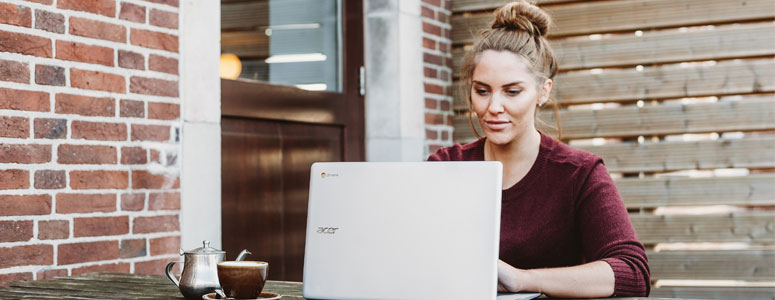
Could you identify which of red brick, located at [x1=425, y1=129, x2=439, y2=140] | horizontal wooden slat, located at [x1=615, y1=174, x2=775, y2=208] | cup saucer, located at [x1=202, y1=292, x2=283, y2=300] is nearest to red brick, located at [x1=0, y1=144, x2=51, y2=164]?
cup saucer, located at [x1=202, y1=292, x2=283, y2=300]

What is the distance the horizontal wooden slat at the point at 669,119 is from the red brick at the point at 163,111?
6.01 ft

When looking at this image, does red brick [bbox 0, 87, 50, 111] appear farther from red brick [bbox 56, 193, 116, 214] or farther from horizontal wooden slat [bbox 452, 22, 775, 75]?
horizontal wooden slat [bbox 452, 22, 775, 75]

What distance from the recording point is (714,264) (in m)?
3.84

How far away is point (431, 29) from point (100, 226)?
2.05m

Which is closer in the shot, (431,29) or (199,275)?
(199,275)

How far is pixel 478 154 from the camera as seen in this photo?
8.05 ft

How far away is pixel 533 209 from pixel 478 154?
285mm

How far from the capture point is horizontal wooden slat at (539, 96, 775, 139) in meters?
3.78

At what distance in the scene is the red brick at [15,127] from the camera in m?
2.36

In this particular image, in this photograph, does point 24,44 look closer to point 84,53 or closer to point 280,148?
point 84,53

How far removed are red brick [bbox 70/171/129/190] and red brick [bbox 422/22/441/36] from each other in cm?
185

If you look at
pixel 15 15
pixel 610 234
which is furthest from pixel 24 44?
pixel 610 234

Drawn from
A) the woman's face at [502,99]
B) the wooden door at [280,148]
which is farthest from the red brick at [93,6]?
the woman's face at [502,99]

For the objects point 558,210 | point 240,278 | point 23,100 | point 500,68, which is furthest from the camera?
point 23,100
